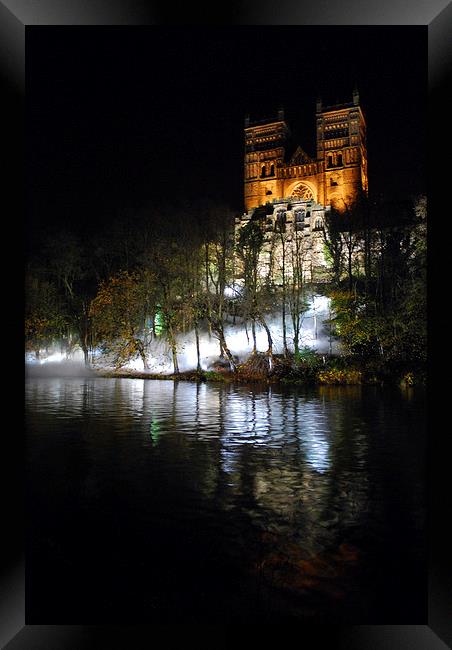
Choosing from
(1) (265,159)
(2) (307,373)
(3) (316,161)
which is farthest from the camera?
(1) (265,159)

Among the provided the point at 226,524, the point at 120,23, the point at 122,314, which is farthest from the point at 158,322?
the point at 120,23

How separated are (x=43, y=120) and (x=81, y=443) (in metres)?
28.5

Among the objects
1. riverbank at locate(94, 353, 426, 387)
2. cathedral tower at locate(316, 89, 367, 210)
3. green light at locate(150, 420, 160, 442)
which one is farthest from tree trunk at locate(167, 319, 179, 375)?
cathedral tower at locate(316, 89, 367, 210)

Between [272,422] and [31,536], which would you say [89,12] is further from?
[272,422]

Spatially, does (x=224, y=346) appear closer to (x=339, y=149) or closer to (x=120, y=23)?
(x=120, y=23)

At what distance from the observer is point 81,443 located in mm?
10344

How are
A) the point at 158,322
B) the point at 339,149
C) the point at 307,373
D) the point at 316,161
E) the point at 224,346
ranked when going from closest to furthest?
the point at 307,373, the point at 224,346, the point at 158,322, the point at 339,149, the point at 316,161

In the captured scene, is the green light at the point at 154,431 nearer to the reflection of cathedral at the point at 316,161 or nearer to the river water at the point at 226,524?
the river water at the point at 226,524

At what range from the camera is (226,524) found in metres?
5.97

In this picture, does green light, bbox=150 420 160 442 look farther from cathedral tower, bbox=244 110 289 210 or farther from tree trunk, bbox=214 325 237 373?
cathedral tower, bbox=244 110 289 210

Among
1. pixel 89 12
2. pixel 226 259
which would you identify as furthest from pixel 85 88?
pixel 89 12

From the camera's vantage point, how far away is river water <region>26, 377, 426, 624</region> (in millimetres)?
4617

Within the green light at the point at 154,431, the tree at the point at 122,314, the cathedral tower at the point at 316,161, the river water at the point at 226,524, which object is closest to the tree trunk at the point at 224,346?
the tree at the point at 122,314

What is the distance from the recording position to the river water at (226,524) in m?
4.62
